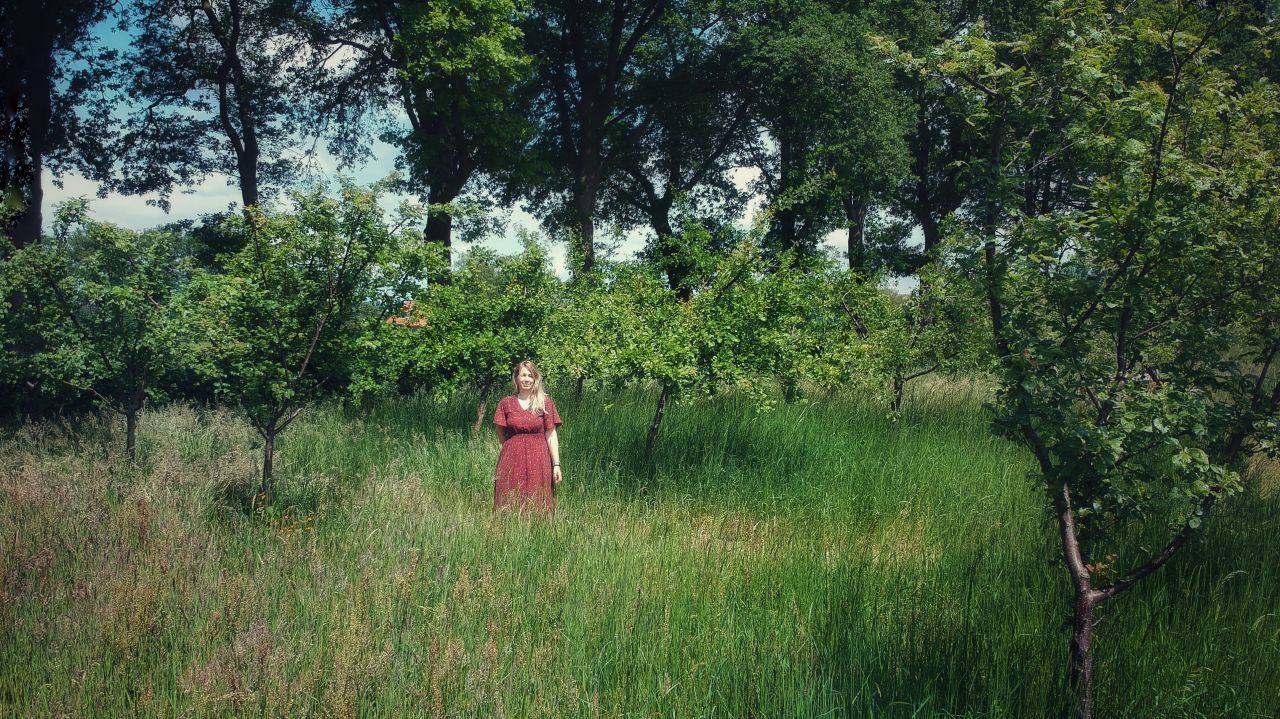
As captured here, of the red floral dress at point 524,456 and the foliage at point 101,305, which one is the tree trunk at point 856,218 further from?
the foliage at point 101,305

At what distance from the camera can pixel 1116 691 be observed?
13.5ft

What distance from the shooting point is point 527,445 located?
7457mm

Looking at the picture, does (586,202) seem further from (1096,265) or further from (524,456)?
(1096,265)

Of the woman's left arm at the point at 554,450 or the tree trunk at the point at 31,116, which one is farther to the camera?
the tree trunk at the point at 31,116

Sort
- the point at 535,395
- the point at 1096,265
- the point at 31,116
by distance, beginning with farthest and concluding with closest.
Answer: the point at 31,116, the point at 535,395, the point at 1096,265

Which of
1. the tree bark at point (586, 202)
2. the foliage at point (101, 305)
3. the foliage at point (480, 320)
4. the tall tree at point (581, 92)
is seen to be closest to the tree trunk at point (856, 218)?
the tall tree at point (581, 92)

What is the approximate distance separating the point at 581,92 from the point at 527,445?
19.8 meters

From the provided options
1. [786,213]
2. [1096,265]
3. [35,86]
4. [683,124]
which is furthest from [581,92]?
[1096,265]

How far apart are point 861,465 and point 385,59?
17.7 meters

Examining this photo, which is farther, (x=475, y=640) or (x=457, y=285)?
A: (x=457, y=285)

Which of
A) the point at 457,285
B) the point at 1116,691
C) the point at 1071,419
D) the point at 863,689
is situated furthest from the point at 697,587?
the point at 457,285

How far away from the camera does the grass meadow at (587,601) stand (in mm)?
4055

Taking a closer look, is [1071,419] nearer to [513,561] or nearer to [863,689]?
[863,689]

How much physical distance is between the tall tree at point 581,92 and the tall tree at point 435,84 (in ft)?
5.19
